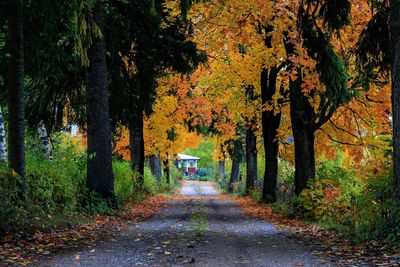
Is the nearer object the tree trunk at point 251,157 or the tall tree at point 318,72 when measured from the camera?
the tall tree at point 318,72

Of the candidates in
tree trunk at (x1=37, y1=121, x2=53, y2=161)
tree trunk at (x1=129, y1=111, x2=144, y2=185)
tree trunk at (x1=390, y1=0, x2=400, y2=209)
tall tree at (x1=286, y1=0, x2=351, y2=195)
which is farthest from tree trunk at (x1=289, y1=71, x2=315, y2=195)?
tree trunk at (x1=129, y1=111, x2=144, y2=185)

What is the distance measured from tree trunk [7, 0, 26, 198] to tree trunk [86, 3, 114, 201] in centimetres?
513

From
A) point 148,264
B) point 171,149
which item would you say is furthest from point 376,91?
point 171,149

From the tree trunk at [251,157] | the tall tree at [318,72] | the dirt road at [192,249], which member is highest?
the tall tree at [318,72]

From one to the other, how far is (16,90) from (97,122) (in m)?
5.41

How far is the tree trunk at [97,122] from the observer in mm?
15406

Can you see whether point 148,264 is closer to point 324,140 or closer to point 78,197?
point 78,197

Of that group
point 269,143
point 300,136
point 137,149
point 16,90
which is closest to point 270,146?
point 269,143

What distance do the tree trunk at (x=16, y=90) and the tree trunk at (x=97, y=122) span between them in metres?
5.13

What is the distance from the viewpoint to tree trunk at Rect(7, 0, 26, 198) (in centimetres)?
997

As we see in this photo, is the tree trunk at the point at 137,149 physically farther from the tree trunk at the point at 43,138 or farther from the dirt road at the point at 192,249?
the dirt road at the point at 192,249

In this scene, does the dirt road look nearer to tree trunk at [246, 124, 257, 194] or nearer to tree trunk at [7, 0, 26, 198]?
tree trunk at [7, 0, 26, 198]

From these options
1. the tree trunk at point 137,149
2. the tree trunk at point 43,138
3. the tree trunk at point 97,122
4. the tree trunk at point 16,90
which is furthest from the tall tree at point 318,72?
the tree trunk at point 137,149

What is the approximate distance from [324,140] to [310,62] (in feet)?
28.3
